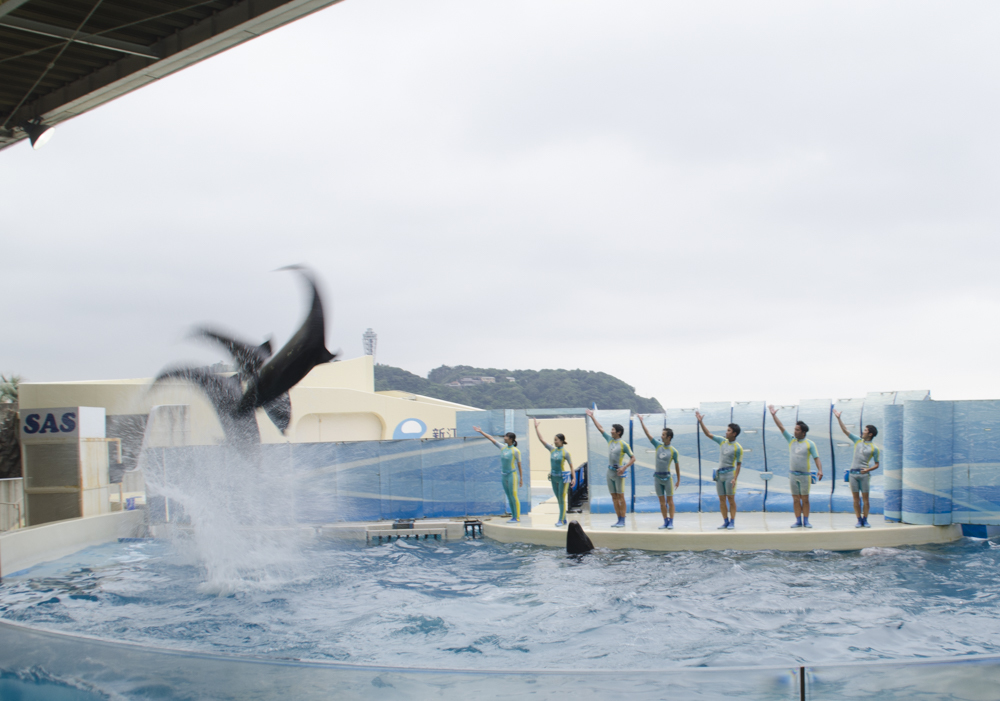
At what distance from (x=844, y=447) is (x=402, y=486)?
7.04 m

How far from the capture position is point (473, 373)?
60.8 m

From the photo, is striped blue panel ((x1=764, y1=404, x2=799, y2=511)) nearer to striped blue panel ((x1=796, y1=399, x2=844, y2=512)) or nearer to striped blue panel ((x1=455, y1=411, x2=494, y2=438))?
striped blue panel ((x1=796, y1=399, x2=844, y2=512))

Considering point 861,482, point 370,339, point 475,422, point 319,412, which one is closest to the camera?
point 861,482

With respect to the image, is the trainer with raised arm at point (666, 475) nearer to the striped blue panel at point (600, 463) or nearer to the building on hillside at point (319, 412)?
the striped blue panel at point (600, 463)

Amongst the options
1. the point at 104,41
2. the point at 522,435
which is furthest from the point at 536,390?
the point at 104,41

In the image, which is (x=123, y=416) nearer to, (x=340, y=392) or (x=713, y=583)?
(x=340, y=392)

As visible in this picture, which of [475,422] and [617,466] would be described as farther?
[475,422]

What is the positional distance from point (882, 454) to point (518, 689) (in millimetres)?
9802

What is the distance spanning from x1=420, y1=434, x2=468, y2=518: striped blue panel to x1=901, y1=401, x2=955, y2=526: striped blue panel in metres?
6.55

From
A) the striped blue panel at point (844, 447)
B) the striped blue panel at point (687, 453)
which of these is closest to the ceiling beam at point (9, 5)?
the striped blue panel at point (687, 453)

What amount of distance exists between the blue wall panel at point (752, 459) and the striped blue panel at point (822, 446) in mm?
646

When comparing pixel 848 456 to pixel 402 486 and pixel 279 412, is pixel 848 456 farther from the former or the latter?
pixel 279 412

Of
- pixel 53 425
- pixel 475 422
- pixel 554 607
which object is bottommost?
pixel 554 607

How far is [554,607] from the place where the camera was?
7.18 metres
